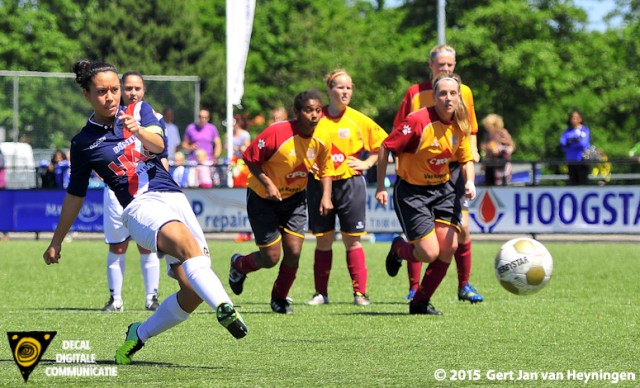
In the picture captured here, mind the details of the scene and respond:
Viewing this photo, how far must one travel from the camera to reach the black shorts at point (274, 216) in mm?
11406

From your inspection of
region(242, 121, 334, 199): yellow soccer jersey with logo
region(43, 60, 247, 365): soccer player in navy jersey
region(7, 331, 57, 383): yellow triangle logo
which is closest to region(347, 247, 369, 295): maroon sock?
region(242, 121, 334, 199): yellow soccer jersey with logo

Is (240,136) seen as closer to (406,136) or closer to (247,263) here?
A: (247,263)

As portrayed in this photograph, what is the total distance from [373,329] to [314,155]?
7.20 feet

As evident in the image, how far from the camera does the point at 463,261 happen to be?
39.5ft

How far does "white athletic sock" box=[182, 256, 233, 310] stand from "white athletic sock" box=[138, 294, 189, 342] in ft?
1.28

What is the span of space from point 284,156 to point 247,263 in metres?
1.14

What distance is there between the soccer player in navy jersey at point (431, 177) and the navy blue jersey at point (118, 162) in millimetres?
3163

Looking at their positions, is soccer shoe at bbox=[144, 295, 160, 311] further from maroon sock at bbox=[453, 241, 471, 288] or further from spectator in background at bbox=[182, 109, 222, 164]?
spectator in background at bbox=[182, 109, 222, 164]

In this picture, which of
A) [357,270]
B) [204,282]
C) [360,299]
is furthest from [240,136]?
[204,282]

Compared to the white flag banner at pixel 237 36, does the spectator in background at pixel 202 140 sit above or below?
below

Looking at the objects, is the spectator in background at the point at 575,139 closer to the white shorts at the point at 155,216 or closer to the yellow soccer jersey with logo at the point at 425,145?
the yellow soccer jersey with logo at the point at 425,145

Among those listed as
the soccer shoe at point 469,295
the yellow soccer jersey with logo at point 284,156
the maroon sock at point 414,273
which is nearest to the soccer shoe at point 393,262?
the maroon sock at point 414,273

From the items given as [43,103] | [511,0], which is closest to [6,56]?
[511,0]

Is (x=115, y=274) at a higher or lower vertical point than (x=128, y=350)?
higher
